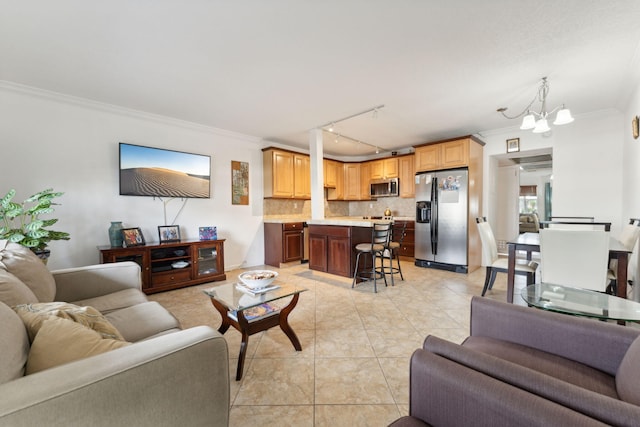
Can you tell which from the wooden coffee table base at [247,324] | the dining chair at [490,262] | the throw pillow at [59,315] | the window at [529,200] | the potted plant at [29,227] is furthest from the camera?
the window at [529,200]

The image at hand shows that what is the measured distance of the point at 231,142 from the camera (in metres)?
4.60

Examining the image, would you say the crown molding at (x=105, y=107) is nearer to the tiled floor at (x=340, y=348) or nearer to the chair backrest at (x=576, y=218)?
the tiled floor at (x=340, y=348)

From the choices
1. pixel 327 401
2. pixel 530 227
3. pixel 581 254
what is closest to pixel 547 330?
pixel 327 401

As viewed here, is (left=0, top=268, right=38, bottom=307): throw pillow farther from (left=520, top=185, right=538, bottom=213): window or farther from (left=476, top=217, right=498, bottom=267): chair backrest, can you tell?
(left=520, top=185, right=538, bottom=213): window

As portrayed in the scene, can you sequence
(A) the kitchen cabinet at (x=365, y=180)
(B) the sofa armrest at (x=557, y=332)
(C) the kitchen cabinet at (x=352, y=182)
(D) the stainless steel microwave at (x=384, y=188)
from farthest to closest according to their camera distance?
(C) the kitchen cabinet at (x=352, y=182), (A) the kitchen cabinet at (x=365, y=180), (D) the stainless steel microwave at (x=384, y=188), (B) the sofa armrest at (x=557, y=332)

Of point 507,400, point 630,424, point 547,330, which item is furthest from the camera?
point 547,330

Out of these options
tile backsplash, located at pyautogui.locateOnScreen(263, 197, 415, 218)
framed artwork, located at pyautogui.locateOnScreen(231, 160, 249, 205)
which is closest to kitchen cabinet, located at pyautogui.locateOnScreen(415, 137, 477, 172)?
tile backsplash, located at pyautogui.locateOnScreen(263, 197, 415, 218)

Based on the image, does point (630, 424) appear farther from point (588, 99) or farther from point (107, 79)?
point (588, 99)

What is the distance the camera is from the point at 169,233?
3732 millimetres

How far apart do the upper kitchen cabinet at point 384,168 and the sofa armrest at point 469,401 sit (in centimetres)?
532

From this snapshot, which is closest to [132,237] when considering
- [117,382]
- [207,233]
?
[207,233]

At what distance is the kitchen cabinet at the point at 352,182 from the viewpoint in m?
6.39

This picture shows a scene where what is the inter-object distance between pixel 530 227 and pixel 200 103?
951 centimetres

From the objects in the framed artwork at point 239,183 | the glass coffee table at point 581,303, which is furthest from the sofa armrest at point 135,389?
the framed artwork at point 239,183
